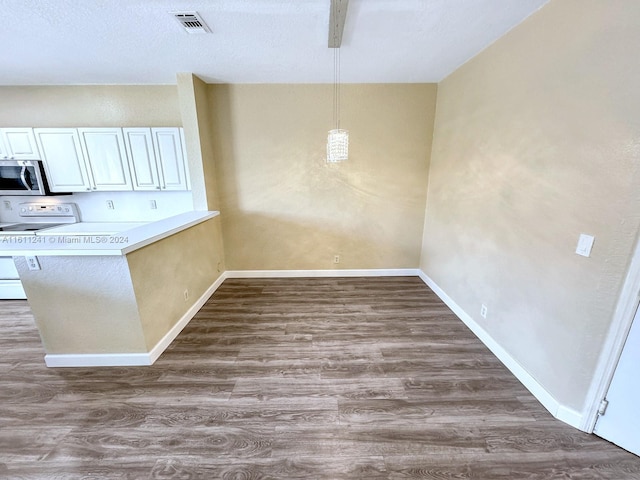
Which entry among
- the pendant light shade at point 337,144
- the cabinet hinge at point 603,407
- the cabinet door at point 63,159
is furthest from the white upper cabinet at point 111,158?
the cabinet hinge at point 603,407

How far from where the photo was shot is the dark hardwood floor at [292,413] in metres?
1.37

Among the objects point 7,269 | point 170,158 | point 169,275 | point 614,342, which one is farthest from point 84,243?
point 614,342

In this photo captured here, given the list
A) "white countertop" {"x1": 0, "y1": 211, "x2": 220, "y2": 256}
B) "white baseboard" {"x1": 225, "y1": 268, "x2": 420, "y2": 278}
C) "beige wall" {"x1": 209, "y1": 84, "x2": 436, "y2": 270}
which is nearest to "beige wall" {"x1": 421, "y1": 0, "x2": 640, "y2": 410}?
"beige wall" {"x1": 209, "y1": 84, "x2": 436, "y2": 270}

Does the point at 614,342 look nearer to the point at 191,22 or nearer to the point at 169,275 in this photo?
the point at 169,275

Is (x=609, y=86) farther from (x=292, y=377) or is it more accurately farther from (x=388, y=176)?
(x=292, y=377)

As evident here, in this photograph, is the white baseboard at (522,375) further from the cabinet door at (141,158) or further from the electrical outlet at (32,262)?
the cabinet door at (141,158)

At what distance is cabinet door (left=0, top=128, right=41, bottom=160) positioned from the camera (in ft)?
10.00

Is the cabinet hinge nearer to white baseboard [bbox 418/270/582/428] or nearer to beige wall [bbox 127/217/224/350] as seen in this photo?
white baseboard [bbox 418/270/582/428]

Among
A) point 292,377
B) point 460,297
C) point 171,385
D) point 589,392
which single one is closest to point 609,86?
point 589,392

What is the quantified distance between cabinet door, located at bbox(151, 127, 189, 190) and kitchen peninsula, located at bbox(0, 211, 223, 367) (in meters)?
1.08

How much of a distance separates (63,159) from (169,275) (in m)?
2.41

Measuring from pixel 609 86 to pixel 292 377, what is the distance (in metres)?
2.75

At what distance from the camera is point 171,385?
6.23 feet

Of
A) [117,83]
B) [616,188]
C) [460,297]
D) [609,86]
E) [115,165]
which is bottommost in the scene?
[460,297]
